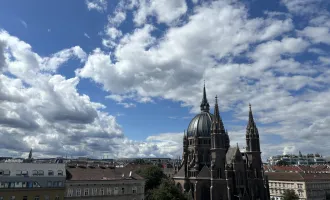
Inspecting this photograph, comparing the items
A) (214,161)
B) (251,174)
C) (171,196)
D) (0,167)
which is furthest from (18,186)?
(251,174)

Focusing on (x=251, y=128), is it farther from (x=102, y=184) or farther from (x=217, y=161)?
(x=102, y=184)

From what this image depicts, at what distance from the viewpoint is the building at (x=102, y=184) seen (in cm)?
5950

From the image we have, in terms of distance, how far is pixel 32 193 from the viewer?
54656mm

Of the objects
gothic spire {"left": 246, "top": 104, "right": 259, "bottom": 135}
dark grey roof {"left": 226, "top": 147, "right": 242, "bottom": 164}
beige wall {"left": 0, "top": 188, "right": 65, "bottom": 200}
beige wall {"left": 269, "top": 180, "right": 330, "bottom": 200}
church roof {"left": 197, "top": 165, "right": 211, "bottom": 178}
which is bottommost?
beige wall {"left": 269, "top": 180, "right": 330, "bottom": 200}

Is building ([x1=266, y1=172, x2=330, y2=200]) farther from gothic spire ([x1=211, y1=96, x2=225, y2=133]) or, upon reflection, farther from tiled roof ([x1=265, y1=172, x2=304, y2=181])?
gothic spire ([x1=211, y1=96, x2=225, y2=133])

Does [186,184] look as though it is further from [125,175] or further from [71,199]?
[71,199]

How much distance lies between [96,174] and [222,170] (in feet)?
146

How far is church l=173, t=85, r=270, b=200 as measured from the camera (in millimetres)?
91562

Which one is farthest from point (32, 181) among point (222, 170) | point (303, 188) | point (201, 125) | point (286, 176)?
point (286, 176)

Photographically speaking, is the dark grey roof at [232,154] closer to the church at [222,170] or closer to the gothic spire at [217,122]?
the church at [222,170]

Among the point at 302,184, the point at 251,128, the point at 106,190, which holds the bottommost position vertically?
the point at 302,184

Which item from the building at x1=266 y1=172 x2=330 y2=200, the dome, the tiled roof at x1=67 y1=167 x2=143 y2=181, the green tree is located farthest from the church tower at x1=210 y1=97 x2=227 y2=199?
the building at x1=266 y1=172 x2=330 y2=200

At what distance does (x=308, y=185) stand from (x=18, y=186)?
104m

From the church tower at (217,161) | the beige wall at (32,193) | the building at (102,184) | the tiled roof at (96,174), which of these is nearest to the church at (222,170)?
the church tower at (217,161)
